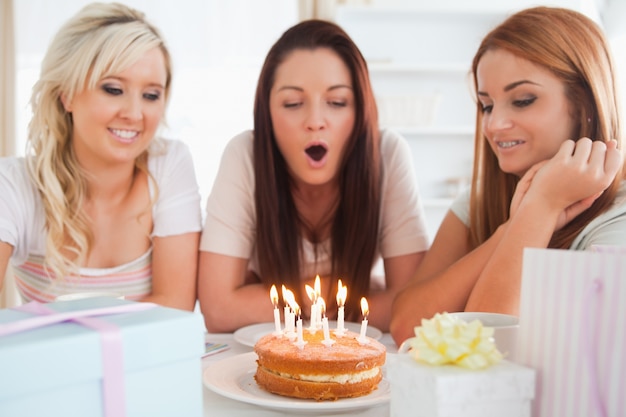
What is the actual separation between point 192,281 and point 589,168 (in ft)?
4.02

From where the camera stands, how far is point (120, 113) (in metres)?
1.98

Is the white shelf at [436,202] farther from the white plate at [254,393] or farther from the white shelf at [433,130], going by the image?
the white plate at [254,393]

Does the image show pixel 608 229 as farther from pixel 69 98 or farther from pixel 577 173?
pixel 69 98

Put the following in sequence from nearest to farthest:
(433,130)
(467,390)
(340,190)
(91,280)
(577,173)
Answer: (467,390), (577,173), (91,280), (340,190), (433,130)

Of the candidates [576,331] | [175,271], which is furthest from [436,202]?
[576,331]

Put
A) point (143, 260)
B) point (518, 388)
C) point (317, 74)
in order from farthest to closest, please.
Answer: point (143, 260)
point (317, 74)
point (518, 388)

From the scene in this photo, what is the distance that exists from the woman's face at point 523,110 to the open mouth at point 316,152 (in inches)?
21.9

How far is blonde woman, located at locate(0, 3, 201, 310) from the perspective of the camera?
A: 1929mm

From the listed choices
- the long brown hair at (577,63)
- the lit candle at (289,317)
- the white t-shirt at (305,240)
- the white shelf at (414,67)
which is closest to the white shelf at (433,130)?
the white shelf at (414,67)

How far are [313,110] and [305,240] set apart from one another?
45cm

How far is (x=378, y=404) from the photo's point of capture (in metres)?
1.00

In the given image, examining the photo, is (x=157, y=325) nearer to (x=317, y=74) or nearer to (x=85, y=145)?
(x=317, y=74)

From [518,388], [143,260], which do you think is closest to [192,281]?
[143,260]

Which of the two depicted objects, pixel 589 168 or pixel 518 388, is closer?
pixel 518 388
